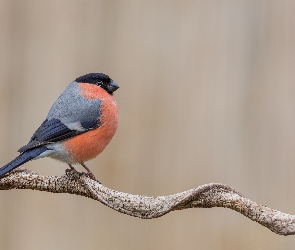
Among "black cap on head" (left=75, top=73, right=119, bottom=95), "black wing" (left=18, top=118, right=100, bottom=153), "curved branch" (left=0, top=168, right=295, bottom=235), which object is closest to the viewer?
"curved branch" (left=0, top=168, right=295, bottom=235)

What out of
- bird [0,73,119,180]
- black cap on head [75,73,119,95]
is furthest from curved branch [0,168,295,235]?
black cap on head [75,73,119,95]

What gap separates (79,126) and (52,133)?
0.07 metres

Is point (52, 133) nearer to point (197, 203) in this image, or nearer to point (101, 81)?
point (101, 81)

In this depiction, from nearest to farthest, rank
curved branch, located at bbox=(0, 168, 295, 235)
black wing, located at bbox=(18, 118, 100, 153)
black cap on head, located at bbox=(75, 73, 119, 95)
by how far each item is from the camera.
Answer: curved branch, located at bbox=(0, 168, 295, 235)
black wing, located at bbox=(18, 118, 100, 153)
black cap on head, located at bbox=(75, 73, 119, 95)

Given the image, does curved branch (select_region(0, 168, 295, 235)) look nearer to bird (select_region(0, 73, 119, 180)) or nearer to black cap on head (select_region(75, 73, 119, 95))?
bird (select_region(0, 73, 119, 180))

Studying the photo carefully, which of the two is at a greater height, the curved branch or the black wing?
the curved branch

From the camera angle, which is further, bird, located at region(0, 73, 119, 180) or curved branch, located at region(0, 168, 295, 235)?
bird, located at region(0, 73, 119, 180)

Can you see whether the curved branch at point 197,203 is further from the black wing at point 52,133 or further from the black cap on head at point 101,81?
the black cap on head at point 101,81

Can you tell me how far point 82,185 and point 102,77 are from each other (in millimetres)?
417

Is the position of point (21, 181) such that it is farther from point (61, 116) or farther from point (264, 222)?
point (61, 116)

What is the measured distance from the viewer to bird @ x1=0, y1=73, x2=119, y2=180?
28.7 inches

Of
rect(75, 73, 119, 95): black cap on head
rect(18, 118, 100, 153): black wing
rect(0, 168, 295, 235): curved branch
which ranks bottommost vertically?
rect(18, 118, 100, 153): black wing

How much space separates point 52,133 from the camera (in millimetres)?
733

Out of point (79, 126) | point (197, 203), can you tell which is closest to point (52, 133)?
point (79, 126)
